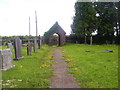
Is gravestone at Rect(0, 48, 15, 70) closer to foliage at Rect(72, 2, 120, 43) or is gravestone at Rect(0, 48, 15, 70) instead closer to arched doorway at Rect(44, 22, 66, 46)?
arched doorway at Rect(44, 22, 66, 46)

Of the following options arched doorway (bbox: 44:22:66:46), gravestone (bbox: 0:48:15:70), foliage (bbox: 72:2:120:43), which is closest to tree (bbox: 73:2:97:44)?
foliage (bbox: 72:2:120:43)

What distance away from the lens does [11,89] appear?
716 centimetres

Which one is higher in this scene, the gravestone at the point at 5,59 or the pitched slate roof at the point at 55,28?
the pitched slate roof at the point at 55,28

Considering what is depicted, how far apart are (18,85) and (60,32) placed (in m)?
34.9

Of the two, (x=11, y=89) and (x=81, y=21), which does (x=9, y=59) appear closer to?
(x=11, y=89)

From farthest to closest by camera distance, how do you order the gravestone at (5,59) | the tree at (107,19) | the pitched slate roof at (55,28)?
the tree at (107,19) → the pitched slate roof at (55,28) → the gravestone at (5,59)

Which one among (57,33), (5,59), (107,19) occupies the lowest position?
(5,59)

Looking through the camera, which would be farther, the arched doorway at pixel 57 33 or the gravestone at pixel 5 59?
the arched doorway at pixel 57 33

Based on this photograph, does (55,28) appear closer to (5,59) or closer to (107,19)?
(107,19)

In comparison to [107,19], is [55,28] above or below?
below

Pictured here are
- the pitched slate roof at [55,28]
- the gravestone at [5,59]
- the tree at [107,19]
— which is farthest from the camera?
the tree at [107,19]

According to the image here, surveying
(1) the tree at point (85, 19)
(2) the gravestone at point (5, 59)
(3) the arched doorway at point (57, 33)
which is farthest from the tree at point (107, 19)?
(2) the gravestone at point (5, 59)

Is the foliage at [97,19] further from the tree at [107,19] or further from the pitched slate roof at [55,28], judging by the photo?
the pitched slate roof at [55,28]

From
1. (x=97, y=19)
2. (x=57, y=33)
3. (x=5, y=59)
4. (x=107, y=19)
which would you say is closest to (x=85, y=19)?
(x=97, y=19)
